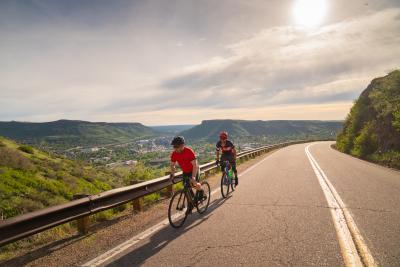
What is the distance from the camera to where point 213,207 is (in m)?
7.93

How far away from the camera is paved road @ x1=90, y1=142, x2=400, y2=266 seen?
4332 mm

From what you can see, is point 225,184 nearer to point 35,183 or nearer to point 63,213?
point 63,213

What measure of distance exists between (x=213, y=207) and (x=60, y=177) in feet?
80.1

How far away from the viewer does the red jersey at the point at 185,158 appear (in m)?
6.73

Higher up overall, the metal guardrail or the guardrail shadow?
the metal guardrail

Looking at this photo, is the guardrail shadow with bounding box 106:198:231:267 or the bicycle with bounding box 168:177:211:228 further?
the bicycle with bounding box 168:177:211:228

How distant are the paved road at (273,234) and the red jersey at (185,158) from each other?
1.18 metres

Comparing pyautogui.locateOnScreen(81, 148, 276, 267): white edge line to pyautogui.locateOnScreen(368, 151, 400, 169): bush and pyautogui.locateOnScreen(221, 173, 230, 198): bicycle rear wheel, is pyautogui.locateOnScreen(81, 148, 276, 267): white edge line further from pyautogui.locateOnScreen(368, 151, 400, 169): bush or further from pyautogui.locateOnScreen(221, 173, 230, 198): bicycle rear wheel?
pyautogui.locateOnScreen(368, 151, 400, 169): bush

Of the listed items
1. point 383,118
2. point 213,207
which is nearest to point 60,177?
point 213,207

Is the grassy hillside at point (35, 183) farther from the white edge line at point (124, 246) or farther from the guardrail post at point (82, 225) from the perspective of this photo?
the white edge line at point (124, 246)

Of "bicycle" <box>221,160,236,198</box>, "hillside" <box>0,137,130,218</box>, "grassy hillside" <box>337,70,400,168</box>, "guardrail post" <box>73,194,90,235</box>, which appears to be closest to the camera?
"guardrail post" <box>73,194,90,235</box>

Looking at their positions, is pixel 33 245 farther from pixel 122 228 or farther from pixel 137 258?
pixel 137 258

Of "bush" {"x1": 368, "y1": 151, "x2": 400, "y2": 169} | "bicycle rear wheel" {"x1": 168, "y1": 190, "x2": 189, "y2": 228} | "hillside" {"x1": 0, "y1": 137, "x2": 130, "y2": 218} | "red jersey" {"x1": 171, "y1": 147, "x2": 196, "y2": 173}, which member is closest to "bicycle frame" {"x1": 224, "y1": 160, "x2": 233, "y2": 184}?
"bicycle rear wheel" {"x1": 168, "y1": 190, "x2": 189, "y2": 228}

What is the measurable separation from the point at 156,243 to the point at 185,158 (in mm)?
2094
